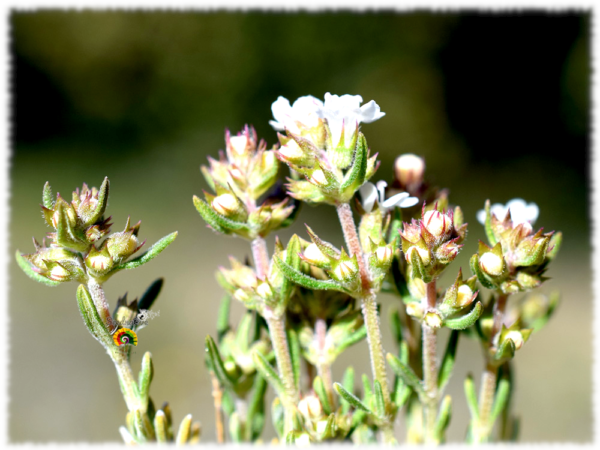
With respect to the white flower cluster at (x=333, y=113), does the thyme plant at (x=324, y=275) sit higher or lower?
lower

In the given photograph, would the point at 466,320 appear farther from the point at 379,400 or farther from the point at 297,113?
the point at 297,113

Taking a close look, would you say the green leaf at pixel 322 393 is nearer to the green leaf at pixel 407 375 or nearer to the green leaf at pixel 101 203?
the green leaf at pixel 407 375

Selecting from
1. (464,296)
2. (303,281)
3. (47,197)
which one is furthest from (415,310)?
(47,197)

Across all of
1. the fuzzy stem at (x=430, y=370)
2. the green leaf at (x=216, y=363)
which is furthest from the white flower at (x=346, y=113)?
the green leaf at (x=216, y=363)

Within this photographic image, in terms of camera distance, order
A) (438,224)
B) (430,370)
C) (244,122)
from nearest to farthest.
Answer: (438,224) → (430,370) → (244,122)

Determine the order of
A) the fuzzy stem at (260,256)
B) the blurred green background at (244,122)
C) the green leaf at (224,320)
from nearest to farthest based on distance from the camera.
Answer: the fuzzy stem at (260,256), the green leaf at (224,320), the blurred green background at (244,122)

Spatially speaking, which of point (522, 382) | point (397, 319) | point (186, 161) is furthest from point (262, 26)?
point (397, 319)

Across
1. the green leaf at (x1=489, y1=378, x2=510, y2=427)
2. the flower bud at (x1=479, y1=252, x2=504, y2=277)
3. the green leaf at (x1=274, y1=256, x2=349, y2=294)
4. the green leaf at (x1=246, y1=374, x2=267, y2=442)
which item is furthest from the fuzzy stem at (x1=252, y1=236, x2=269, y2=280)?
the green leaf at (x1=489, y1=378, x2=510, y2=427)

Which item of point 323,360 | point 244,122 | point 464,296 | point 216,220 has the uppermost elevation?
point 244,122
